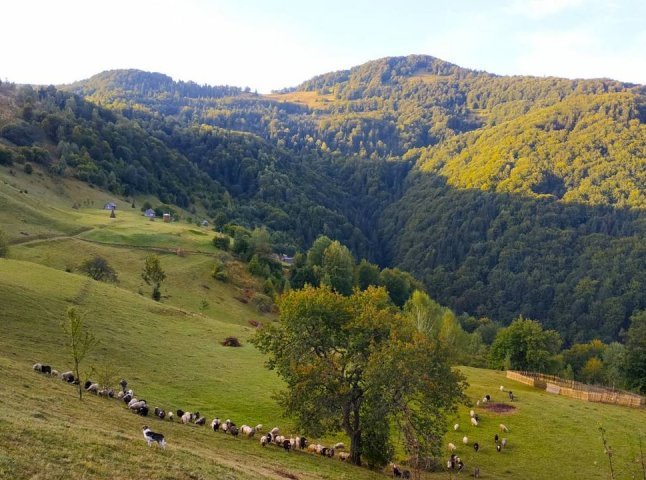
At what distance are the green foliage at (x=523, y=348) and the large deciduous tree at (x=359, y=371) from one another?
5283 cm

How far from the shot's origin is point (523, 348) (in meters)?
83.6

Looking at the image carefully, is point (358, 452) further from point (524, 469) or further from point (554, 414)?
point (554, 414)

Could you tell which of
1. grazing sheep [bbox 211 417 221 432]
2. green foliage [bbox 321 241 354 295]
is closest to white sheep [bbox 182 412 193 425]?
grazing sheep [bbox 211 417 221 432]

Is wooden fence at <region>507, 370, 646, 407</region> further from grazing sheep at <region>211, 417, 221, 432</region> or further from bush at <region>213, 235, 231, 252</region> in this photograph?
bush at <region>213, 235, 231, 252</region>

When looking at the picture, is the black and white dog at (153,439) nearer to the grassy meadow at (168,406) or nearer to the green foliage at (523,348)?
the grassy meadow at (168,406)

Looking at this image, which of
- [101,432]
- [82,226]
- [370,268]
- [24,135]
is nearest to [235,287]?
[82,226]

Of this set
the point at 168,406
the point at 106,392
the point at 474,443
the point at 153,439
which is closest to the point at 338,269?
the point at 474,443

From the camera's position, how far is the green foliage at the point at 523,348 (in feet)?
271

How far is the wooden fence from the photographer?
59.3 metres

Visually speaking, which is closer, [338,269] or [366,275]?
[338,269]

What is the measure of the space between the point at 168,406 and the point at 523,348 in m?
62.8

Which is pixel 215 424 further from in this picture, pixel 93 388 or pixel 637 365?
pixel 637 365

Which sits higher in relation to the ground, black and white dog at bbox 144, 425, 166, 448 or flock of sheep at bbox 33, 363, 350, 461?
black and white dog at bbox 144, 425, 166, 448

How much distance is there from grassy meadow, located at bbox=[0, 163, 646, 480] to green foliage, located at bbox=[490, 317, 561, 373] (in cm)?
1245
